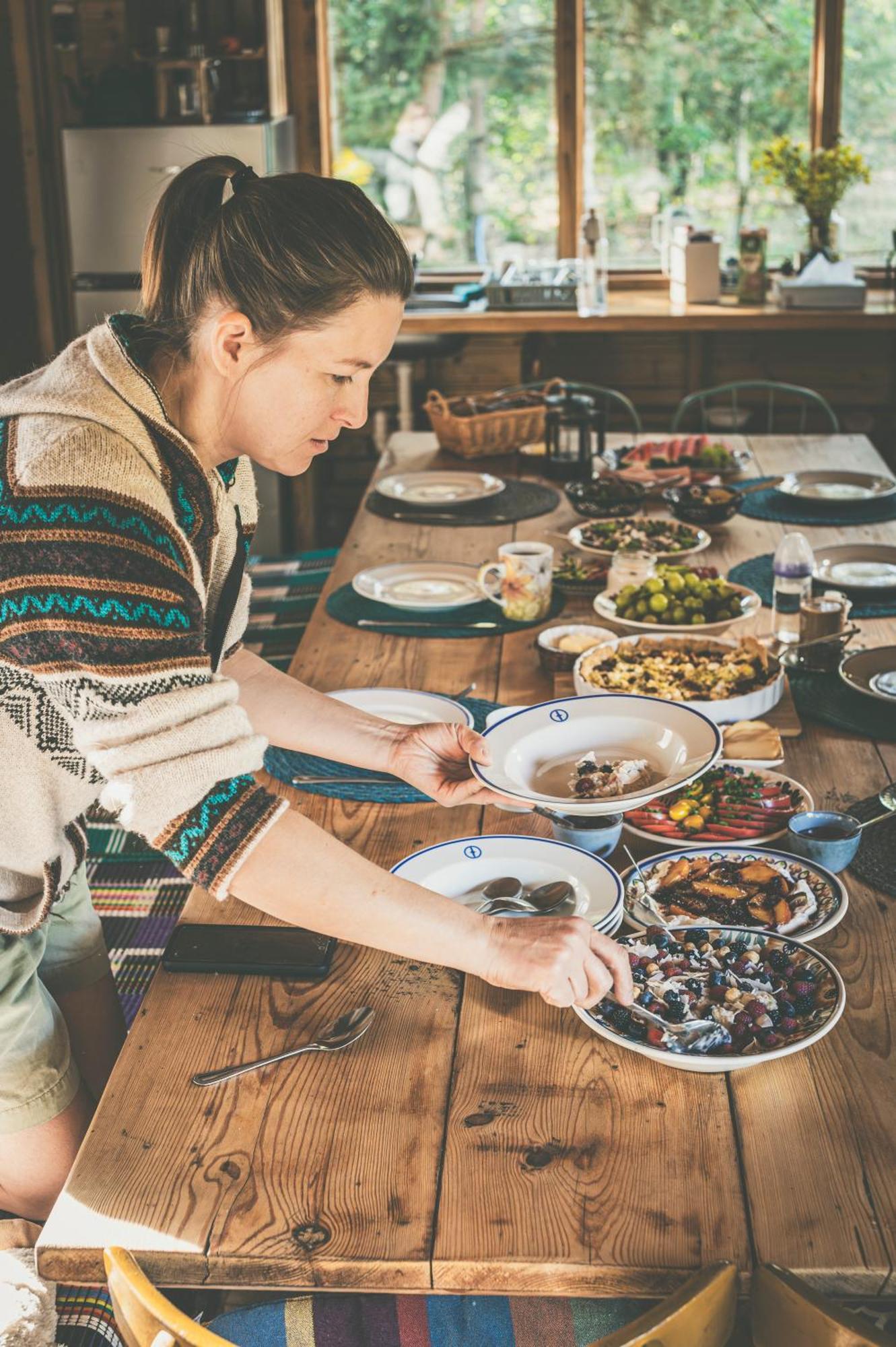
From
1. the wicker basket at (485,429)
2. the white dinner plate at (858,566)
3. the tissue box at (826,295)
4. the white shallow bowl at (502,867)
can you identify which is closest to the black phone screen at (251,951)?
the white shallow bowl at (502,867)

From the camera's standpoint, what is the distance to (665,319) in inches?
175

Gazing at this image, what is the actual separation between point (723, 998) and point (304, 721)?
0.62 m

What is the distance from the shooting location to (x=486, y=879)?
4.69 feet

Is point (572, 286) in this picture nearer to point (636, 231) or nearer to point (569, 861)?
point (636, 231)

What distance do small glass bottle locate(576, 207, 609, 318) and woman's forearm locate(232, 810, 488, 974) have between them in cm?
368

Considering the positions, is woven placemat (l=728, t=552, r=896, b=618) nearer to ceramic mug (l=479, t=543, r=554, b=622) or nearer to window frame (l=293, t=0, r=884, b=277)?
ceramic mug (l=479, t=543, r=554, b=622)

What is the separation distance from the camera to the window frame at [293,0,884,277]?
4.73 meters

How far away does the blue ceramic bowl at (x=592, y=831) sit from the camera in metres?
1.50

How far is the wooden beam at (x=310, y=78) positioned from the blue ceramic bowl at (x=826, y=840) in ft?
13.4

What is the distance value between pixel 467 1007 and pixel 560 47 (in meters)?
4.42

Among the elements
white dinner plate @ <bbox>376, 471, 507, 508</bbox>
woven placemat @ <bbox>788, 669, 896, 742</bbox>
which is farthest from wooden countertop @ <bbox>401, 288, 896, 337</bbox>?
woven placemat @ <bbox>788, 669, 896, 742</bbox>

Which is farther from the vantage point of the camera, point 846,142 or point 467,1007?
point 846,142

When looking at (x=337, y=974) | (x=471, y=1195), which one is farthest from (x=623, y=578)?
(x=471, y=1195)

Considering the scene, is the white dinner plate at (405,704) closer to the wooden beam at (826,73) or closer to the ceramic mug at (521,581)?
the ceramic mug at (521,581)
